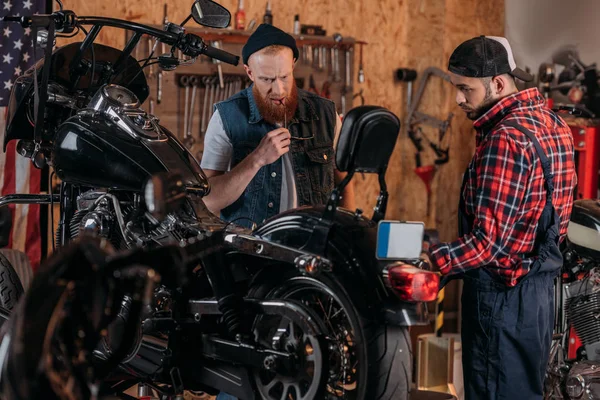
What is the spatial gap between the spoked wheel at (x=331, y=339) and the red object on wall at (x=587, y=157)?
3597 mm

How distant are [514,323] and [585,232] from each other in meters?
1.04

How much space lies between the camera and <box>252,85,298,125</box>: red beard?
373cm

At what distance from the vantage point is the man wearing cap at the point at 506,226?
2951 mm

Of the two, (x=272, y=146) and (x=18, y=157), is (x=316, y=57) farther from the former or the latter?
(x=272, y=146)

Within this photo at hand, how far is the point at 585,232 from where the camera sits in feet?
13.1

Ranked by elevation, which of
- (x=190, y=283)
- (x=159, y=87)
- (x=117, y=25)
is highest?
(x=117, y=25)

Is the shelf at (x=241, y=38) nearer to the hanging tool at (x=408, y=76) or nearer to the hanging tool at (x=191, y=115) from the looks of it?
the hanging tool at (x=191, y=115)

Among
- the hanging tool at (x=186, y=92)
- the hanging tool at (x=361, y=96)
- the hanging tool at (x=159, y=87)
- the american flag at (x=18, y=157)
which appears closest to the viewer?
the american flag at (x=18, y=157)

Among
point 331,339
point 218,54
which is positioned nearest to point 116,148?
point 218,54

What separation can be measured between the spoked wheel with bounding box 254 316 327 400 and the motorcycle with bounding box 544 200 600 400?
1731mm

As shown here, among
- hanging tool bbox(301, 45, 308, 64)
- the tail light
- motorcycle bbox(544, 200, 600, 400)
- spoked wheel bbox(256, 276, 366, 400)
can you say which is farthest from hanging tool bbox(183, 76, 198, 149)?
the tail light

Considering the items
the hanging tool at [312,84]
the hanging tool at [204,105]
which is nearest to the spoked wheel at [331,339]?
the hanging tool at [204,105]

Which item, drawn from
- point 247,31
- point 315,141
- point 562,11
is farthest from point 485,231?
point 562,11

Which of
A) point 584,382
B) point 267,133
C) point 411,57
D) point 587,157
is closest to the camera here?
point 267,133
